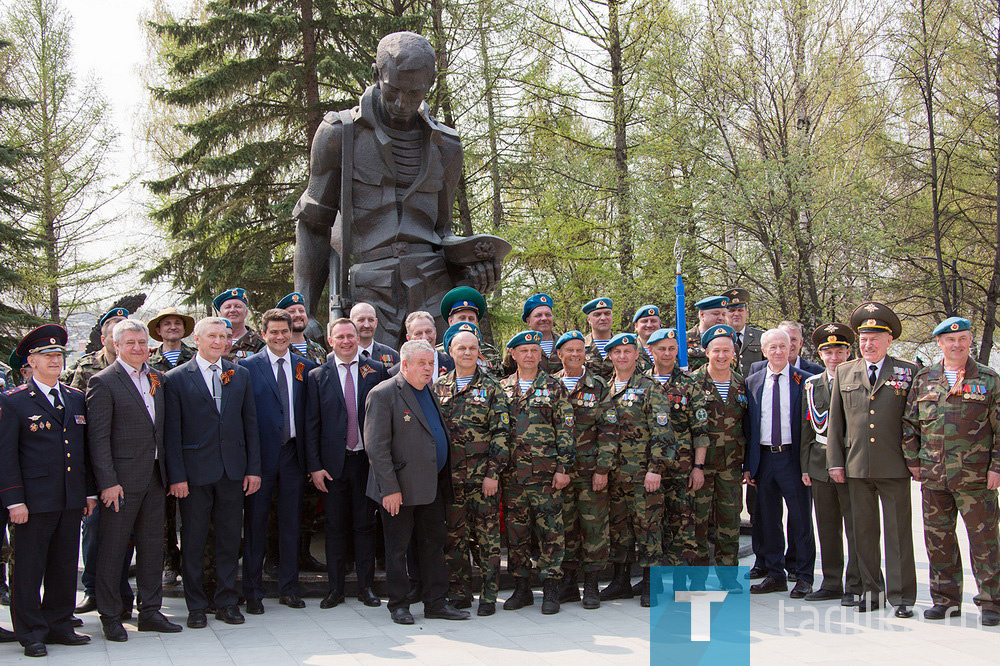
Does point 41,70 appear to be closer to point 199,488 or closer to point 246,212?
point 246,212

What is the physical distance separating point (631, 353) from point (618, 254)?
41.7ft

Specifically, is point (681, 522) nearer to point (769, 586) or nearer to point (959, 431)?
point (769, 586)

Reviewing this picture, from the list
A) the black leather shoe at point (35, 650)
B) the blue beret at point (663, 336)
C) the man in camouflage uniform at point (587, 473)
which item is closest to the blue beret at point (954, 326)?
the blue beret at point (663, 336)

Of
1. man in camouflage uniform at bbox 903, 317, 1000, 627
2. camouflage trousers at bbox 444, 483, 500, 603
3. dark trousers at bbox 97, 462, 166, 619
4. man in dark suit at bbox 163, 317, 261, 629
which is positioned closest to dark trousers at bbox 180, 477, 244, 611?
man in dark suit at bbox 163, 317, 261, 629

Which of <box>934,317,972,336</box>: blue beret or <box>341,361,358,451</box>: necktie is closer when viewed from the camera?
<box>934,317,972,336</box>: blue beret

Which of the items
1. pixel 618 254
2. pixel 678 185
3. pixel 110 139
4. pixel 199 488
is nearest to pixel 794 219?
pixel 678 185

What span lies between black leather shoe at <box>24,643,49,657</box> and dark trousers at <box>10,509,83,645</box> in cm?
3

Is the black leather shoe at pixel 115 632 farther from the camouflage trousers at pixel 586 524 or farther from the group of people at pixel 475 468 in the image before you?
the camouflage trousers at pixel 586 524

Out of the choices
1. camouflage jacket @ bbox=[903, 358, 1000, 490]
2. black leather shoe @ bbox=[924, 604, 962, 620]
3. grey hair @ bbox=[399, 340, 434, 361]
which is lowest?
black leather shoe @ bbox=[924, 604, 962, 620]

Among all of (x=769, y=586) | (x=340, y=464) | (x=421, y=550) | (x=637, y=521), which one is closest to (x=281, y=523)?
(x=340, y=464)

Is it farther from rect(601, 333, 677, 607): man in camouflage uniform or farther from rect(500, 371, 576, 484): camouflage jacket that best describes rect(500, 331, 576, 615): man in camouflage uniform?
rect(601, 333, 677, 607): man in camouflage uniform

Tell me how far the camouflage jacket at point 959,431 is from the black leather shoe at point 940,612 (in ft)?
2.42

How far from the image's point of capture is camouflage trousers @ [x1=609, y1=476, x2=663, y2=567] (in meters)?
5.78

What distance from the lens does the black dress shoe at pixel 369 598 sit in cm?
577
